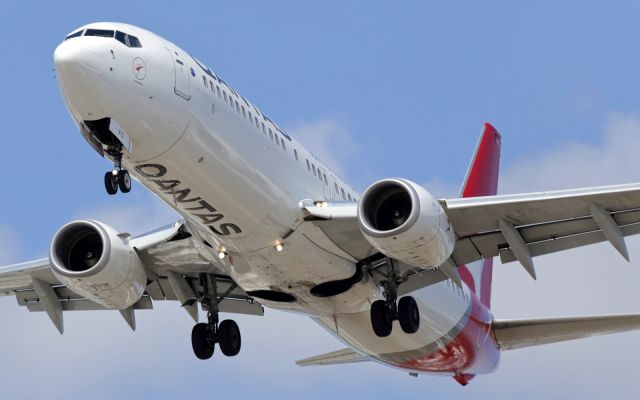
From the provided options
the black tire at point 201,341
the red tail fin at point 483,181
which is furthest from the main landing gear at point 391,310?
the red tail fin at point 483,181

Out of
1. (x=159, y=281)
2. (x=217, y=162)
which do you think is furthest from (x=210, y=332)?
(x=217, y=162)

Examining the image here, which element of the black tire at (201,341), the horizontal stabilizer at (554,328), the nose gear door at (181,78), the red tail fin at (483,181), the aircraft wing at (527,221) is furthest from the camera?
the red tail fin at (483,181)

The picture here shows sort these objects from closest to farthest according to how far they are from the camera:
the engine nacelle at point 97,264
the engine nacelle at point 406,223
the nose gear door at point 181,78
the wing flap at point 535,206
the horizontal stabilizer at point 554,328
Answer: the nose gear door at point 181,78 < the engine nacelle at point 406,223 < the wing flap at point 535,206 < the engine nacelle at point 97,264 < the horizontal stabilizer at point 554,328

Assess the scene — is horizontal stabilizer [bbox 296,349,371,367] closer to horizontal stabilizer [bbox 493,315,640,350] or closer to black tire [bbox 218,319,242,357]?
black tire [bbox 218,319,242,357]

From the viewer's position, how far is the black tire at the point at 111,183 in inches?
877

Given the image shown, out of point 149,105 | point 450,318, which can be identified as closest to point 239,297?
point 450,318

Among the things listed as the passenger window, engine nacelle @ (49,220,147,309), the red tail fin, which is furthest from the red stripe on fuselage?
the passenger window

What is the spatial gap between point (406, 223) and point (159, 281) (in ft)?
26.8

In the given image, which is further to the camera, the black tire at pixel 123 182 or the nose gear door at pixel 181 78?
the nose gear door at pixel 181 78

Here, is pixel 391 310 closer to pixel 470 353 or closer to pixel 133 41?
pixel 470 353

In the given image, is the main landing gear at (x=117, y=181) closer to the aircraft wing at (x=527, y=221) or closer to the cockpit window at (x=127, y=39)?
the cockpit window at (x=127, y=39)

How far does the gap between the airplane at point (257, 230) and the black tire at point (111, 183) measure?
0.05m

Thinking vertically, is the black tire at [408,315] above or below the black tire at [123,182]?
below

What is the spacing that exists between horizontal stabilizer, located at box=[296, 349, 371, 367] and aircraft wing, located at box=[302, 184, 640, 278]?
5898 millimetres
